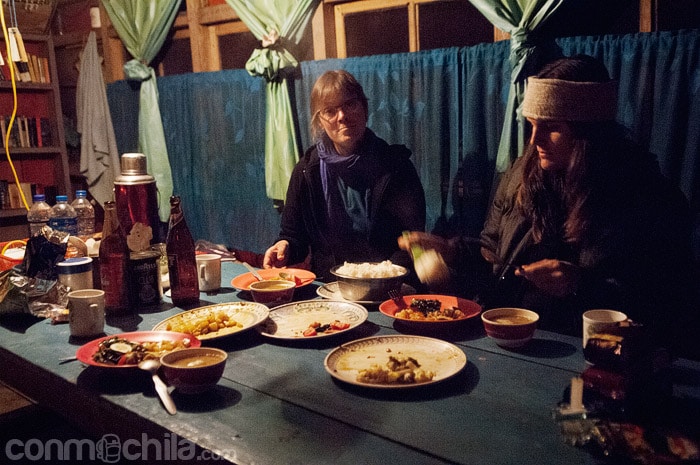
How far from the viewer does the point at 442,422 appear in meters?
1.05

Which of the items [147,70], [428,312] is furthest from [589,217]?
[147,70]

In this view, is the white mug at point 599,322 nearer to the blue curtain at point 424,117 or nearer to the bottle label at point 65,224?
the blue curtain at point 424,117

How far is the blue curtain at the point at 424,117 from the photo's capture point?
218 cm

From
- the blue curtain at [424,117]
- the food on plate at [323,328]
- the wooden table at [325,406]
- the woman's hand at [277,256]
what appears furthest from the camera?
the woman's hand at [277,256]

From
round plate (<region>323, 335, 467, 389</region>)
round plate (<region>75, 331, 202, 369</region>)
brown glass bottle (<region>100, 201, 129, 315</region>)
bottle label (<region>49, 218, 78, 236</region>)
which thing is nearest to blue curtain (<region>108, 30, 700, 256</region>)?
round plate (<region>323, 335, 467, 389</region>)

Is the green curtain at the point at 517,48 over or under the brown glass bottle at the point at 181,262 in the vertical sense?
over

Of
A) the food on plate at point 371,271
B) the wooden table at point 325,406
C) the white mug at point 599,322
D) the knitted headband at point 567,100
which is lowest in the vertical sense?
the wooden table at point 325,406

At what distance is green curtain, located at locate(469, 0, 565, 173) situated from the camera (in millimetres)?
2365

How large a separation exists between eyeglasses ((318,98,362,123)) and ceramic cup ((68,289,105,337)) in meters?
1.36

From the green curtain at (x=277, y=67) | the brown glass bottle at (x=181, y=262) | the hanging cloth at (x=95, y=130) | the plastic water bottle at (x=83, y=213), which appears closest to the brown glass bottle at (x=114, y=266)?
the brown glass bottle at (x=181, y=262)

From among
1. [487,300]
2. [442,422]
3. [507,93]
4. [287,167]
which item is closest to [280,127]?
[287,167]

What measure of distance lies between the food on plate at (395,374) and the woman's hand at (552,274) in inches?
23.3

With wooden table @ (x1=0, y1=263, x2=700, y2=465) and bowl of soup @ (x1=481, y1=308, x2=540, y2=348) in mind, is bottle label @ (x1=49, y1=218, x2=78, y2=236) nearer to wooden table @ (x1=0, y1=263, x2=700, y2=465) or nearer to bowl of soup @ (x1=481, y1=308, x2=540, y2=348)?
wooden table @ (x1=0, y1=263, x2=700, y2=465)

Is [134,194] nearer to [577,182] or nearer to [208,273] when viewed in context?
[208,273]
